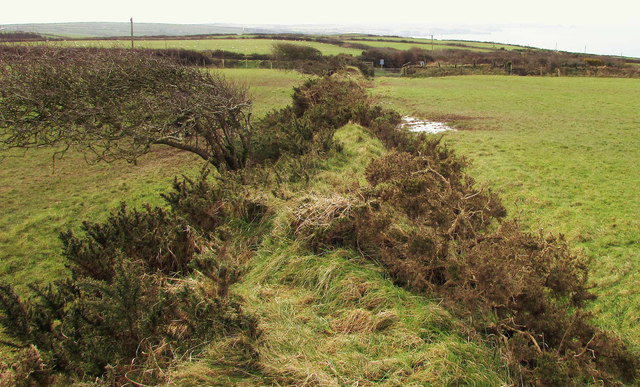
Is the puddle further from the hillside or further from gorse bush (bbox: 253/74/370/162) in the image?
the hillside

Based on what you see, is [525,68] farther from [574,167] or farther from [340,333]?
[340,333]

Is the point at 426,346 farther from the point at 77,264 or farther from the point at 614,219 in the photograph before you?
the point at 614,219

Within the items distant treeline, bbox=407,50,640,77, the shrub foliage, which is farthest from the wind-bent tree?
distant treeline, bbox=407,50,640,77

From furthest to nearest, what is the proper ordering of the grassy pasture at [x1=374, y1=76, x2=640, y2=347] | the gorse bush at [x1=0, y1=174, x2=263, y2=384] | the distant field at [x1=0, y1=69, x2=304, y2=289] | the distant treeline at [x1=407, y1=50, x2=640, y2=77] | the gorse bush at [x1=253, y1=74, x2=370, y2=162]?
the distant treeline at [x1=407, y1=50, x2=640, y2=77]
the gorse bush at [x1=253, y1=74, x2=370, y2=162]
the distant field at [x1=0, y1=69, x2=304, y2=289]
the grassy pasture at [x1=374, y1=76, x2=640, y2=347]
the gorse bush at [x1=0, y1=174, x2=263, y2=384]

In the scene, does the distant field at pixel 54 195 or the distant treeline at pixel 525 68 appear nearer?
the distant field at pixel 54 195

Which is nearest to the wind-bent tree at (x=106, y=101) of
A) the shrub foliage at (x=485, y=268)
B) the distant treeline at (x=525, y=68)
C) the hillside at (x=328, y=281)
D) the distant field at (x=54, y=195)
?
the hillside at (x=328, y=281)

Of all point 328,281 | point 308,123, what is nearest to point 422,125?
point 308,123

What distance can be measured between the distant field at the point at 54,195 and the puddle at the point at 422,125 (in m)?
6.73

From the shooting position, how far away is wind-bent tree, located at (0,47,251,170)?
5762 millimetres

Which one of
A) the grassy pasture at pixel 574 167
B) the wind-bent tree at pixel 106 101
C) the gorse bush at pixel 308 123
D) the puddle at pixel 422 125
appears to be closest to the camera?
the grassy pasture at pixel 574 167

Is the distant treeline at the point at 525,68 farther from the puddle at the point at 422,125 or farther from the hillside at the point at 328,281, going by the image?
the hillside at the point at 328,281

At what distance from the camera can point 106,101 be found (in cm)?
627

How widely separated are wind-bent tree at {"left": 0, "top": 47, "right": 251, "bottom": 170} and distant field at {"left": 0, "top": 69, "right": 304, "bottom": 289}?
3.66 feet

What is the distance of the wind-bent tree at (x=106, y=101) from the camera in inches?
227
